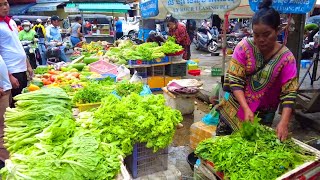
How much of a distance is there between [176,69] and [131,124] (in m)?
5.58

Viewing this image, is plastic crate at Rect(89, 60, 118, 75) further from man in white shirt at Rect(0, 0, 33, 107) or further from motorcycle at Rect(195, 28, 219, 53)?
motorcycle at Rect(195, 28, 219, 53)

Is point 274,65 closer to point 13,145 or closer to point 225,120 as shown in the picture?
point 225,120

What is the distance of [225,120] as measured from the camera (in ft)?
9.52

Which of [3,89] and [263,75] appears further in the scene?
[3,89]

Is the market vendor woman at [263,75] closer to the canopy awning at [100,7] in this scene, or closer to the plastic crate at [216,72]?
the plastic crate at [216,72]

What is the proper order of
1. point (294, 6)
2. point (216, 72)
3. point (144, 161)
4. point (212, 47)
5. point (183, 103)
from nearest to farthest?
point (144, 161)
point (294, 6)
point (183, 103)
point (216, 72)
point (212, 47)

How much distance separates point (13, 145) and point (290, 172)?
2294 millimetres

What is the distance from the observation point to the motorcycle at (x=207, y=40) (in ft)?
50.0

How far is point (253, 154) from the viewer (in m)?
2.20

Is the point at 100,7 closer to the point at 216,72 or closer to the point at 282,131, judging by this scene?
the point at 216,72

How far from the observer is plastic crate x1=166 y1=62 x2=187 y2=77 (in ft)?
26.2

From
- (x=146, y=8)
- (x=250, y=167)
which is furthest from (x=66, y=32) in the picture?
(x=250, y=167)

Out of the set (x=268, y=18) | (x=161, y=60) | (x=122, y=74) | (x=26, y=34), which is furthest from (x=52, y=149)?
(x=26, y=34)

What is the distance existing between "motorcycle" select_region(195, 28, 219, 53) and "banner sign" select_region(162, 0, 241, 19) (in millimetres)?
10814
